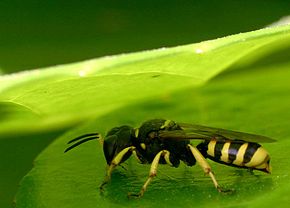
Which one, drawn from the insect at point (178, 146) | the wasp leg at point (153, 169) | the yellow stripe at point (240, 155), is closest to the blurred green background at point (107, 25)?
the insect at point (178, 146)

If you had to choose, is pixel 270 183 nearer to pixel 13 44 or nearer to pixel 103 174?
pixel 103 174

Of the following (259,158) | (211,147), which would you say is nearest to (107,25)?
(211,147)

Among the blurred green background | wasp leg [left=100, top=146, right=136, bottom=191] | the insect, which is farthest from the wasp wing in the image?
the blurred green background

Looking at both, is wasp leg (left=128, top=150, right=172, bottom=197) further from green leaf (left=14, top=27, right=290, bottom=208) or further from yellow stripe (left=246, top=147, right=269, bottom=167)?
yellow stripe (left=246, top=147, right=269, bottom=167)

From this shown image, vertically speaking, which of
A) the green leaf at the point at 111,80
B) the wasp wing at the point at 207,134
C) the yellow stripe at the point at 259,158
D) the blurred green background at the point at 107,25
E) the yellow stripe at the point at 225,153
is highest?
the blurred green background at the point at 107,25

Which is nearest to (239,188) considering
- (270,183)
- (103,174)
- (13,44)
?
(270,183)

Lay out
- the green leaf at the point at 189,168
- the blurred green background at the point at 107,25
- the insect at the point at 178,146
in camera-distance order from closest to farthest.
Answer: the green leaf at the point at 189,168 → the insect at the point at 178,146 → the blurred green background at the point at 107,25

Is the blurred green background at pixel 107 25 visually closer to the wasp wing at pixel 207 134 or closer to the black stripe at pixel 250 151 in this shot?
the wasp wing at pixel 207 134
